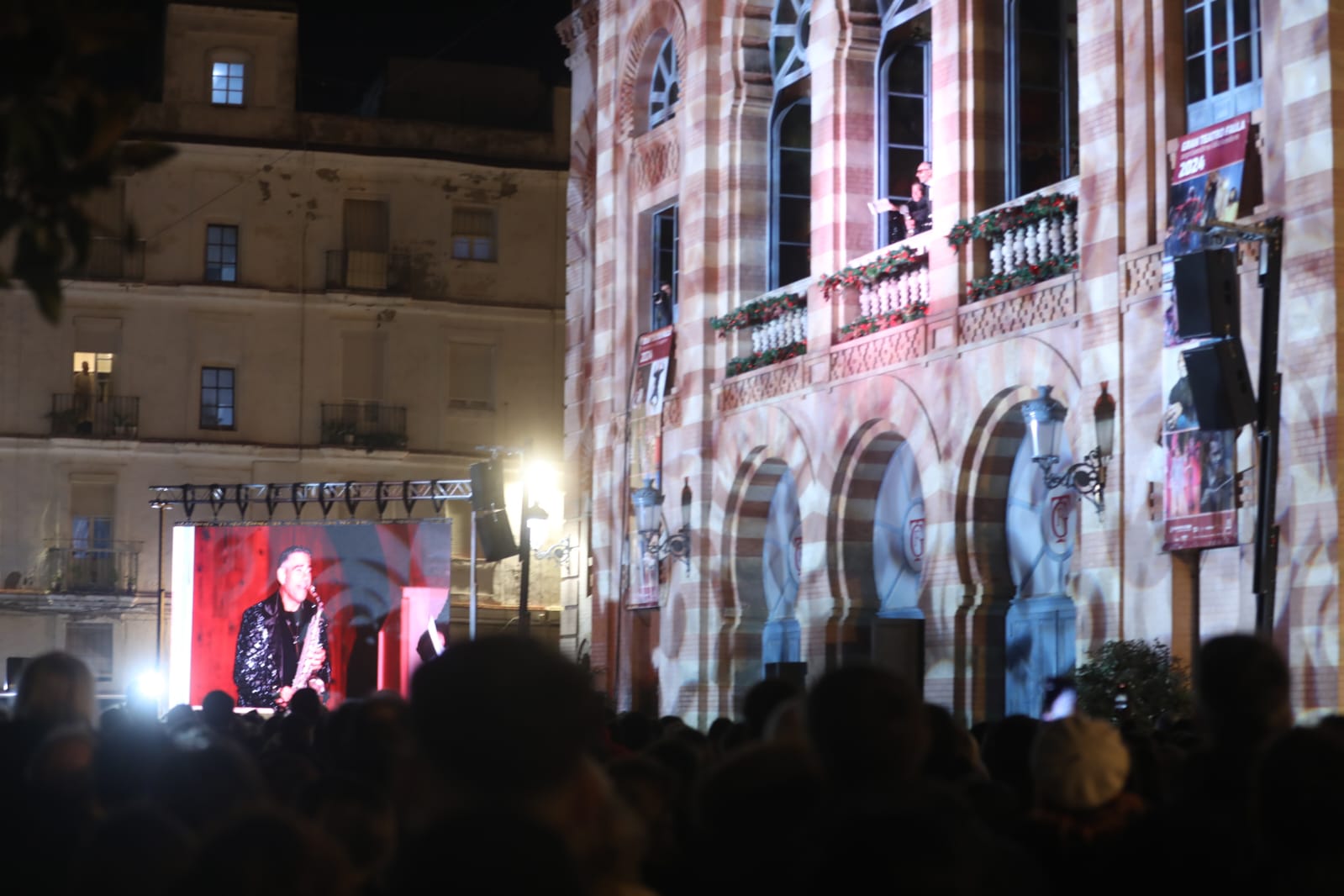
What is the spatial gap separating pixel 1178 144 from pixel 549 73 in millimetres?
31316

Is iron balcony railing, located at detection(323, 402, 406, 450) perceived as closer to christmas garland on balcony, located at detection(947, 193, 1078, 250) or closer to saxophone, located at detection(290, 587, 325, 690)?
saxophone, located at detection(290, 587, 325, 690)

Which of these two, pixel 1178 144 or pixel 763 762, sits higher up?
pixel 1178 144

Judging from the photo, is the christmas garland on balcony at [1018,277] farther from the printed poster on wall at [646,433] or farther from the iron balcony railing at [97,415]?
the iron balcony railing at [97,415]

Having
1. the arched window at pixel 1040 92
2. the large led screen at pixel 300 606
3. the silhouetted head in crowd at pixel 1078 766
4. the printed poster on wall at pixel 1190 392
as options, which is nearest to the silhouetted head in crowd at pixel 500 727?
the silhouetted head in crowd at pixel 1078 766

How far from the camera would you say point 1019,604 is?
20250mm

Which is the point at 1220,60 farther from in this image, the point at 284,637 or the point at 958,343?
the point at 284,637

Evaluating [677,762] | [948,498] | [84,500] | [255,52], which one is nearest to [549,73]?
[255,52]

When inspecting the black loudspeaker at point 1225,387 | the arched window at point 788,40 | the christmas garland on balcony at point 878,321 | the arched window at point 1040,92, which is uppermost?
the arched window at point 788,40

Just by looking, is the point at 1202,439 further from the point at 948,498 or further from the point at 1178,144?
the point at 948,498

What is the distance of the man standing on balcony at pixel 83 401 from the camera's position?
134ft

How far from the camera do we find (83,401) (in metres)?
40.9

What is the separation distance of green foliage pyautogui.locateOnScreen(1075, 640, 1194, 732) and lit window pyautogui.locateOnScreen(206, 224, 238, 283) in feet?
93.7

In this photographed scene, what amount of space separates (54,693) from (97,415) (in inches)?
1428

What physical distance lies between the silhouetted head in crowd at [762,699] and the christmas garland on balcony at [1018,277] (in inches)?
465
